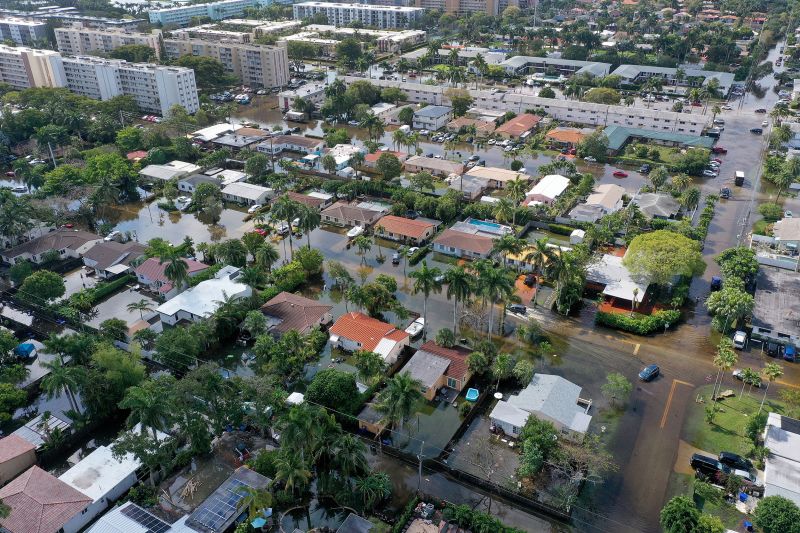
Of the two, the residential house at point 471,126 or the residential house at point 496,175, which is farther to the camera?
the residential house at point 471,126

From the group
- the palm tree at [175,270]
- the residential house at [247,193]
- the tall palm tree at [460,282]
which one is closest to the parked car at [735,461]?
the tall palm tree at [460,282]

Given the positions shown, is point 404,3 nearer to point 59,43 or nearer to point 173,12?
point 173,12

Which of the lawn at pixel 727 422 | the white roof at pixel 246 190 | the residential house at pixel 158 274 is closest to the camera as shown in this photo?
the lawn at pixel 727 422

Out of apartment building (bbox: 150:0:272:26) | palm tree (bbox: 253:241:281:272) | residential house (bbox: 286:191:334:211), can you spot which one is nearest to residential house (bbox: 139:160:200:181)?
residential house (bbox: 286:191:334:211)

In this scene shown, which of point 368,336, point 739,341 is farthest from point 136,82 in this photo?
point 739,341

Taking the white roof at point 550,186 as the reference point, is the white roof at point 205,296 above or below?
below

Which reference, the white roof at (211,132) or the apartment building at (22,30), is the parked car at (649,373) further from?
the apartment building at (22,30)
